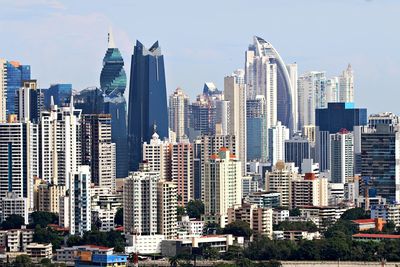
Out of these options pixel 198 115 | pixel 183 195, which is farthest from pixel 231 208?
pixel 198 115

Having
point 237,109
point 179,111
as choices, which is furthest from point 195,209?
point 179,111

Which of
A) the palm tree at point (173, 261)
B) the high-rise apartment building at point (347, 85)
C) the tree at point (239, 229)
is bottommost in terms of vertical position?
the palm tree at point (173, 261)

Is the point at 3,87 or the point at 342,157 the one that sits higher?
the point at 3,87

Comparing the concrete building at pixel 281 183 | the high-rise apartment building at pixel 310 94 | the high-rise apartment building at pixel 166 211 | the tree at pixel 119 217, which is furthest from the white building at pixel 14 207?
the high-rise apartment building at pixel 310 94

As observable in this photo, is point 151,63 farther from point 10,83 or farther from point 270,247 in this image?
point 270,247

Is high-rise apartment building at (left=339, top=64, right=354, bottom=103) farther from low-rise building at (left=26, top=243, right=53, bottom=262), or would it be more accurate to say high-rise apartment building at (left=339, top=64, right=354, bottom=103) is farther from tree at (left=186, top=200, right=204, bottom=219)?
low-rise building at (left=26, top=243, right=53, bottom=262)

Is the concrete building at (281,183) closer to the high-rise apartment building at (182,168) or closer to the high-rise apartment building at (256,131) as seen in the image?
the high-rise apartment building at (182,168)

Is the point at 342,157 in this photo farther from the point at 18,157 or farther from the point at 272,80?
the point at 272,80
